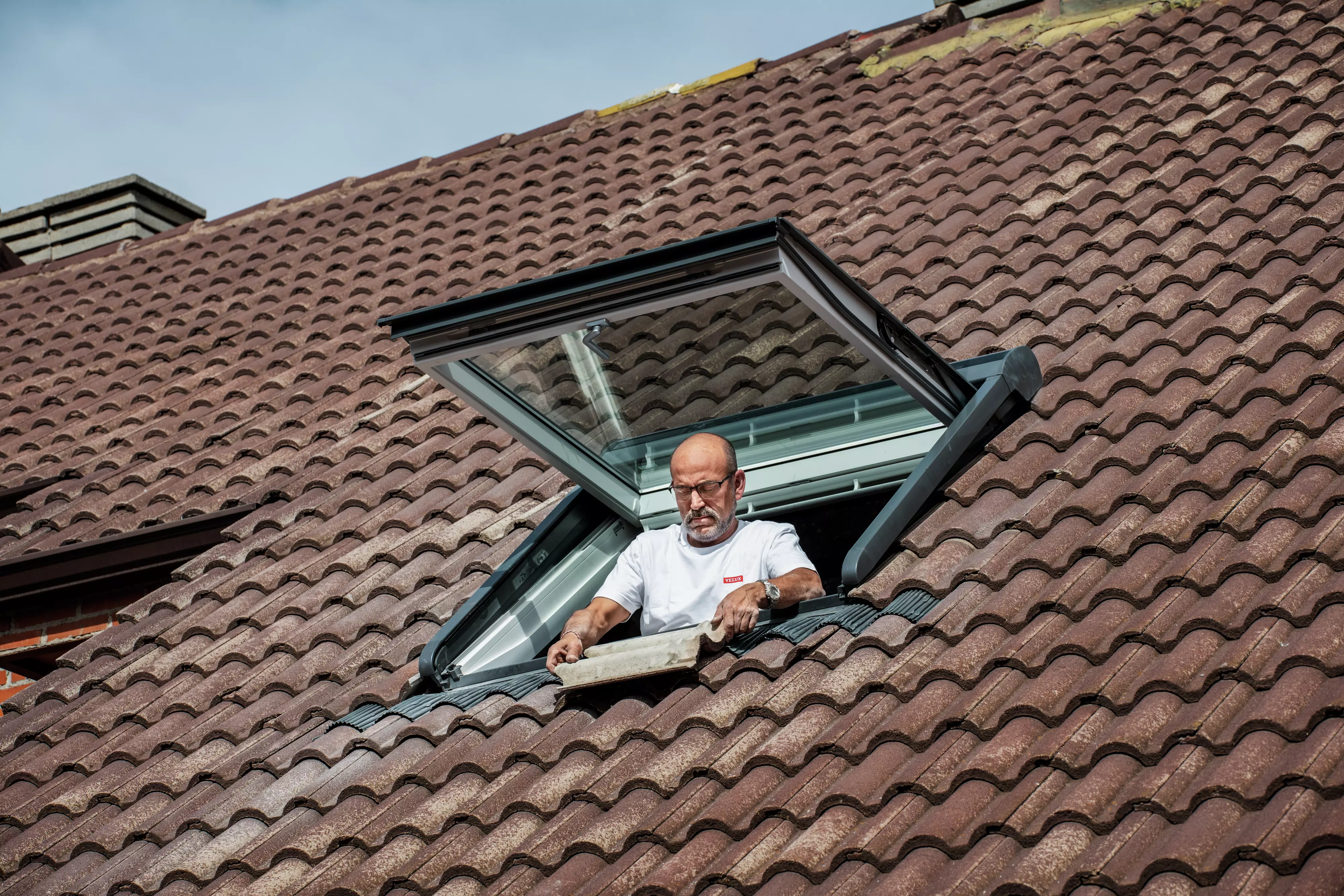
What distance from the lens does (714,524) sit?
15.9 feet

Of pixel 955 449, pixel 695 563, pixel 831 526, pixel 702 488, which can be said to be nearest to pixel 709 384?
pixel 702 488

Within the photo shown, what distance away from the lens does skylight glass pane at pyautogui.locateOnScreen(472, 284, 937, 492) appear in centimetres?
446

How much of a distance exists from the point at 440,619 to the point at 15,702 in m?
1.86

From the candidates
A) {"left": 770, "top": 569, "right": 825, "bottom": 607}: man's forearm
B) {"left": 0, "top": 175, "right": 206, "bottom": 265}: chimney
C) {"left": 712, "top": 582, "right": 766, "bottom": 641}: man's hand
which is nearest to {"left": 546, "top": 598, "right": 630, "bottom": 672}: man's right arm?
{"left": 712, "top": 582, "right": 766, "bottom": 641}: man's hand

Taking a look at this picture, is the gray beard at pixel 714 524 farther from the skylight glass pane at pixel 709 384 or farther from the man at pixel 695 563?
the skylight glass pane at pixel 709 384

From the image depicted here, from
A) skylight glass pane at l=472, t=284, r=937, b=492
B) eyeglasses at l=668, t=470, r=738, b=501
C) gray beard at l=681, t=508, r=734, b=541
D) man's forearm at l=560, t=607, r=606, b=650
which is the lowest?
man's forearm at l=560, t=607, r=606, b=650

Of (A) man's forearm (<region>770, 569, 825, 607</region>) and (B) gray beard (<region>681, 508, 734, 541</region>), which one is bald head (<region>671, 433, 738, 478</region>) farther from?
(A) man's forearm (<region>770, 569, 825, 607</region>)

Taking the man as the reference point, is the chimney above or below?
above

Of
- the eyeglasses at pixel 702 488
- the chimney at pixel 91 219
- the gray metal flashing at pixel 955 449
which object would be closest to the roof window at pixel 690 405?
the gray metal flashing at pixel 955 449

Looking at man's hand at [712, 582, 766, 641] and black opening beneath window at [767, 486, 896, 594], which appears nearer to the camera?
man's hand at [712, 582, 766, 641]

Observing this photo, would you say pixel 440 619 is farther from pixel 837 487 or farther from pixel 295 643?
pixel 837 487

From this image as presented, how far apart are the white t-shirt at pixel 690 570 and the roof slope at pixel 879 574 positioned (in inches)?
17.0

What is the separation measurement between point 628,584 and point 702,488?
443mm

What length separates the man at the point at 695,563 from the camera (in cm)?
474
